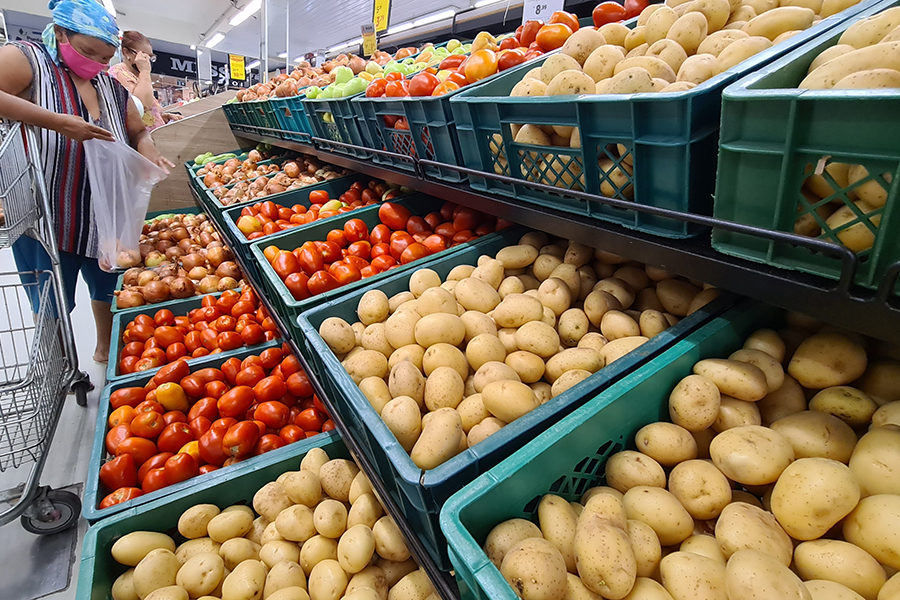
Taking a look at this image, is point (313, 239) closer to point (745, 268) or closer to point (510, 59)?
point (510, 59)

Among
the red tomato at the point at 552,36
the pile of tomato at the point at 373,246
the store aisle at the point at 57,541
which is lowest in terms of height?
the store aisle at the point at 57,541

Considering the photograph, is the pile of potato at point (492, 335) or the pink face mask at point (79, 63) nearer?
the pile of potato at point (492, 335)

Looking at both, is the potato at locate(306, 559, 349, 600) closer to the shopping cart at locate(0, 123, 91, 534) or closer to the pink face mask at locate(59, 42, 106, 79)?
Result: the shopping cart at locate(0, 123, 91, 534)

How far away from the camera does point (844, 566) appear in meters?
0.64

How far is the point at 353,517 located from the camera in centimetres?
120

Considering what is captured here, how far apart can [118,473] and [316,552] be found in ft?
2.73

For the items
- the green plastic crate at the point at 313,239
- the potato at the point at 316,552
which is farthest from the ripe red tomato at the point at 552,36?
the potato at the point at 316,552

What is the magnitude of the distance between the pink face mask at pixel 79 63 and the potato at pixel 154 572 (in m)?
2.71

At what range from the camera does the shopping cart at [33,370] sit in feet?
6.10

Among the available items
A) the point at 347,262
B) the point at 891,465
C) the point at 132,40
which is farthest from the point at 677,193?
the point at 132,40

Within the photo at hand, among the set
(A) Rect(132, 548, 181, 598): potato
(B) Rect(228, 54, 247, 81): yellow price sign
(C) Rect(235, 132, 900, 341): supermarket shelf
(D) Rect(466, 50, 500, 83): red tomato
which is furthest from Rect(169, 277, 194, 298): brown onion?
(B) Rect(228, 54, 247, 81): yellow price sign

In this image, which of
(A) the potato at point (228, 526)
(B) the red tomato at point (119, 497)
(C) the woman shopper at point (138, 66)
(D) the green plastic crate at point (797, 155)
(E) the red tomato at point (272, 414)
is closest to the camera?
(D) the green plastic crate at point (797, 155)

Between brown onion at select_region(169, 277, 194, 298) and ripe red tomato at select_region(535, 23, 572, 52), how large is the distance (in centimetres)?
246

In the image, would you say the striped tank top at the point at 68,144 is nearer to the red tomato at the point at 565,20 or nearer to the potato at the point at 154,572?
the potato at the point at 154,572
